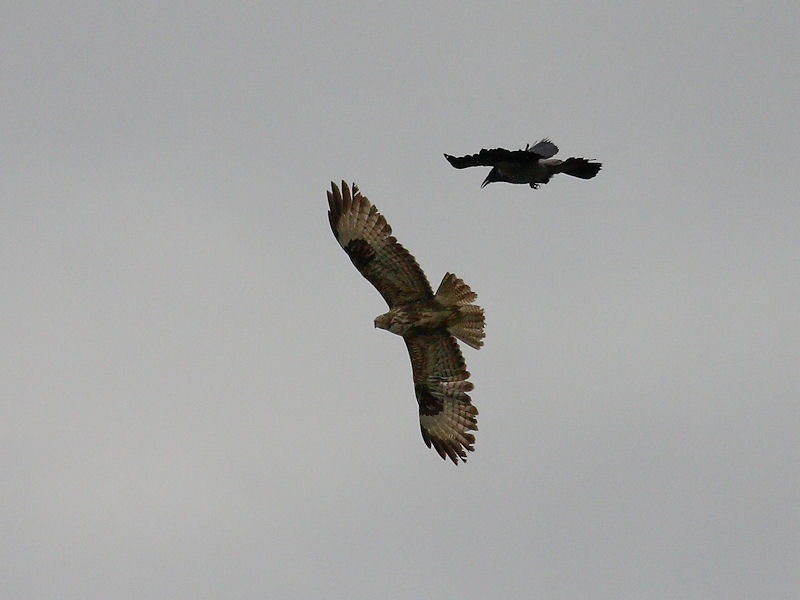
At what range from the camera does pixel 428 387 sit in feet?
67.4

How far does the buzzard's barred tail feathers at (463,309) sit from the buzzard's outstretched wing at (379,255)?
0.83 feet

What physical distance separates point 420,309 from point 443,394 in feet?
5.50

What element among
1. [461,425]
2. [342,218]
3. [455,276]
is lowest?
[461,425]

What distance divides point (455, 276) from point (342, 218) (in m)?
1.92

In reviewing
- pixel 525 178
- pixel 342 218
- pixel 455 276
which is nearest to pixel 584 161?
pixel 525 178

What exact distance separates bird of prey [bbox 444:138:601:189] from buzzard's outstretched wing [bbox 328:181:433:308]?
1.55 metres

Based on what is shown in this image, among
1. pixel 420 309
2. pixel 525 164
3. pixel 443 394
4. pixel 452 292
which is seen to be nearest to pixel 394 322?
pixel 420 309

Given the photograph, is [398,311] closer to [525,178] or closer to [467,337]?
[467,337]

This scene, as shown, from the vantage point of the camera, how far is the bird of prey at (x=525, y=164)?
1881cm

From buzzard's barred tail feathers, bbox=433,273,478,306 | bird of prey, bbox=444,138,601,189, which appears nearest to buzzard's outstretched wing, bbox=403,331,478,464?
buzzard's barred tail feathers, bbox=433,273,478,306

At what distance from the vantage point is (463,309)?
19422 mm

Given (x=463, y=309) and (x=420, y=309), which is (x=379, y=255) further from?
(x=463, y=309)

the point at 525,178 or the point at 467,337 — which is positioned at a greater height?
the point at 525,178

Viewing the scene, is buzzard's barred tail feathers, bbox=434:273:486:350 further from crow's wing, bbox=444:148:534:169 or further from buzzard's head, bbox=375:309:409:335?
crow's wing, bbox=444:148:534:169
